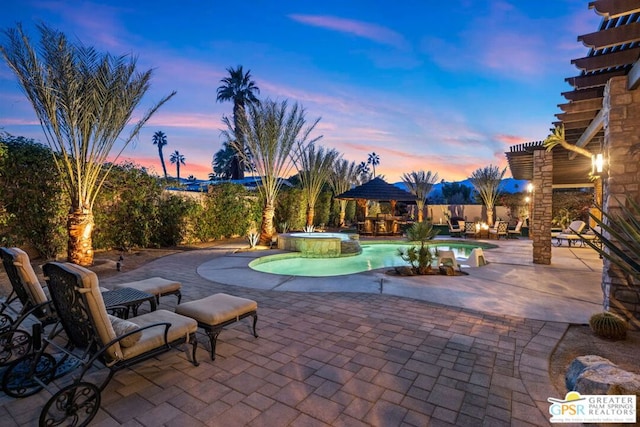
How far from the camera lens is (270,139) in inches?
436

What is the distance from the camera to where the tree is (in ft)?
65.9

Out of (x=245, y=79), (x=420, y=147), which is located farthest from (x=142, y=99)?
(x=420, y=147)

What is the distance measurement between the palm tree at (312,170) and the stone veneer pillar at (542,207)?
11.5 metres

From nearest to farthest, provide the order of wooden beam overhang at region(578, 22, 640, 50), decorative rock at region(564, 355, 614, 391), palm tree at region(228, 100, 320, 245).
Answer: decorative rock at region(564, 355, 614, 391) < wooden beam overhang at region(578, 22, 640, 50) < palm tree at region(228, 100, 320, 245)

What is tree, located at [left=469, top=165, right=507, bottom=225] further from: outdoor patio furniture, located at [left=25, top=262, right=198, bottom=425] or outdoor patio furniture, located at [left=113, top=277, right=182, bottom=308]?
outdoor patio furniture, located at [left=25, top=262, right=198, bottom=425]

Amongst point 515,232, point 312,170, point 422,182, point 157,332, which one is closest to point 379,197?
point 312,170

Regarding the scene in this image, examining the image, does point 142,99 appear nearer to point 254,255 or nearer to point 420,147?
point 254,255

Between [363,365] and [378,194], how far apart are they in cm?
1426

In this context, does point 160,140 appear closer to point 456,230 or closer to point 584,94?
point 456,230

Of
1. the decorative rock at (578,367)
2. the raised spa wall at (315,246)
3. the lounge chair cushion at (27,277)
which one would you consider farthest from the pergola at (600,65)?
the raised spa wall at (315,246)

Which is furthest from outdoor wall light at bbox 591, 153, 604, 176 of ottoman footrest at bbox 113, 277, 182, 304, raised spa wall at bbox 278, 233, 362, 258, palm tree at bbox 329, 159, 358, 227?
palm tree at bbox 329, 159, 358, 227

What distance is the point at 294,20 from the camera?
32.9 feet

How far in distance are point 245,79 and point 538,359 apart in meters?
26.9

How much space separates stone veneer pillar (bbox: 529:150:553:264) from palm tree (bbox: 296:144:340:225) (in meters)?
11.5
